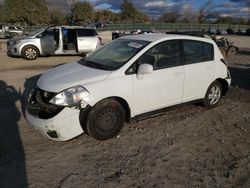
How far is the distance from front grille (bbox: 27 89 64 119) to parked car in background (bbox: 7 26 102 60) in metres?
10.4

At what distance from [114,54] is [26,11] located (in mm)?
64329

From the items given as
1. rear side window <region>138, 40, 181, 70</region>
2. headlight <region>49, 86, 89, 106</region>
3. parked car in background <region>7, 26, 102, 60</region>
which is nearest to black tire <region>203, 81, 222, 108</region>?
rear side window <region>138, 40, 181, 70</region>

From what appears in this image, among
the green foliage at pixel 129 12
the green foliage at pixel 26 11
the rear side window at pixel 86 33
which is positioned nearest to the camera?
the rear side window at pixel 86 33

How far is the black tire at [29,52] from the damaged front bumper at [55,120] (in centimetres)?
1090

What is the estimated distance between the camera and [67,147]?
4812 millimetres

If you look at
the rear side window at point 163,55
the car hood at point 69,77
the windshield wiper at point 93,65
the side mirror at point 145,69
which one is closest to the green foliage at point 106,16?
the windshield wiper at point 93,65

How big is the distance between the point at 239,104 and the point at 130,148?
3629mm

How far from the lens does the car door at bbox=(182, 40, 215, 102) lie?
5922mm

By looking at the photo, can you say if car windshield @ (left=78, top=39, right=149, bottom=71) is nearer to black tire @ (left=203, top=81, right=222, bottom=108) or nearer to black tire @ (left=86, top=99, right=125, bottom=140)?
black tire @ (left=86, top=99, right=125, bottom=140)

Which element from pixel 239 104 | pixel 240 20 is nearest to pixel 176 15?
pixel 240 20

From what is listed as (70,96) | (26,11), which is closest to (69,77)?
(70,96)

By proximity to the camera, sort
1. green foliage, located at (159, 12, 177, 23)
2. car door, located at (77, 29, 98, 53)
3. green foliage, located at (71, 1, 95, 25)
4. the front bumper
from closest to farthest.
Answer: the front bumper < car door, located at (77, 29, 98, 53) < green foliage, located at (71, 1, 95, 25) < green foliage, located at (159, 12, 177, 23)

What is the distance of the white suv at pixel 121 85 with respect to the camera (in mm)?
4648

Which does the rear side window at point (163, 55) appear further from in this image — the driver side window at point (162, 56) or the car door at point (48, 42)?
the car door at point (48, 42)
